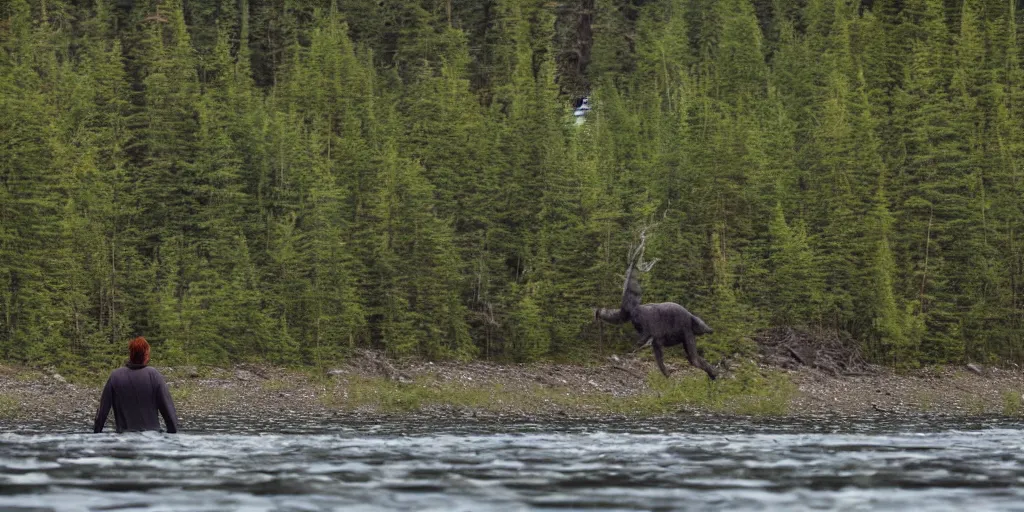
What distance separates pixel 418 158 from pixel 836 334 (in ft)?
67.2

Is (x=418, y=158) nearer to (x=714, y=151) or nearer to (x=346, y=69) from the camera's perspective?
(x=346, y=69)

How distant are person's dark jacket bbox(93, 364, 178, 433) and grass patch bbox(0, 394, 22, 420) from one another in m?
18.5

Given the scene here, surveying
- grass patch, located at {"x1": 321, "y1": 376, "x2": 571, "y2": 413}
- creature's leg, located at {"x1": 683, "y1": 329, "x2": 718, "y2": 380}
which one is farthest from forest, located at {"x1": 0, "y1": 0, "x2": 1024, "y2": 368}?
creature's leg, located at {"x1": 683, "y1": 329, "x2": 718, "y2": 380}

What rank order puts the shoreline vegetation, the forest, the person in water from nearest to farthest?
the person in water
the shoreline vegetation
the forest

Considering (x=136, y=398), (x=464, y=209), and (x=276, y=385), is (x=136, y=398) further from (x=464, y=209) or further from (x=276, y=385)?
(x=464, y=209)

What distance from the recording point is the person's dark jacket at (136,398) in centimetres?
1502

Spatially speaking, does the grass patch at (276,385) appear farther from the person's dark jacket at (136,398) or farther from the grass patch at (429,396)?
the person's dark jacket at (136,398)

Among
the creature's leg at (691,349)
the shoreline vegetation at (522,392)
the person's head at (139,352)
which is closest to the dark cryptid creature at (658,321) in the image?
the creature's leg at (691,349)

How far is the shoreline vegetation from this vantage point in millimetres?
36250

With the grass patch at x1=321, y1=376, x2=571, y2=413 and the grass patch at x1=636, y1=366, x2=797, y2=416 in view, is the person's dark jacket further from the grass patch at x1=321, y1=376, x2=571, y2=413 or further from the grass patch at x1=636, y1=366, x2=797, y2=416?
the grass patch at x1=636, y1=366, x2=797, y2=416

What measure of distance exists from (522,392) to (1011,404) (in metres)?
16.7

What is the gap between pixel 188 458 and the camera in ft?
45.7

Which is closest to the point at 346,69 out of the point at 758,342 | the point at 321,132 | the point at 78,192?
the point at 321,132

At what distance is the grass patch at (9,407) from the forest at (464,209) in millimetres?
6908
